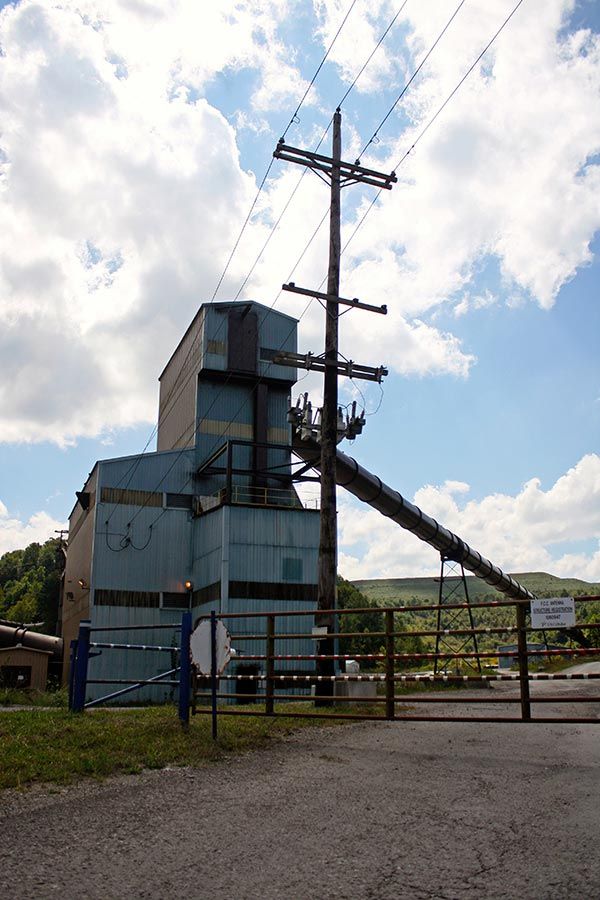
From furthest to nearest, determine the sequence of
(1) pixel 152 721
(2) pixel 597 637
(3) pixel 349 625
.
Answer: (3) pixel 349 625 → (2) pixel 597 637 → (1) pixel 152 721

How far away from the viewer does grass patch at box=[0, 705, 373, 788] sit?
7336 mm

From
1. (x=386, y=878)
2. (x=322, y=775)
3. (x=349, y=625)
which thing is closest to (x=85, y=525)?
(x=322, y=775)

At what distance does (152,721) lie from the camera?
33.4ft

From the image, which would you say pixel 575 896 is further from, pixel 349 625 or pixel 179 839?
pixel 349 625

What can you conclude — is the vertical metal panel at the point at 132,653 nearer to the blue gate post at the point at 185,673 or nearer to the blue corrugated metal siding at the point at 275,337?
the blue corrugated metal siding at the point at 275,337

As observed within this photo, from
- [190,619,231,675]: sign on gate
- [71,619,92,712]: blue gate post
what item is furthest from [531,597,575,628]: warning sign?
[71,619,92,712]: blue gate post

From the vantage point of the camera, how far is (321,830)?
18.2ft

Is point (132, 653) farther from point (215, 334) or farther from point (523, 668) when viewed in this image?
point (523, 668)

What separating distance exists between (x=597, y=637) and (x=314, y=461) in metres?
29.8

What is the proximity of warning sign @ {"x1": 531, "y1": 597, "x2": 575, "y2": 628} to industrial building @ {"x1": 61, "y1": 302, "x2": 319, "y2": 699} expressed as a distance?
2272 centimetres

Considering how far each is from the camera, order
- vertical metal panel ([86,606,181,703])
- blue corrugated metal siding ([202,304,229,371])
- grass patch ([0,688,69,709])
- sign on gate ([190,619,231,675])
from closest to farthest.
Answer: sign on gate ([190,619,231,675]) < grass patch ([0,688,69,709]) < vertical metal panel ([86,606,181,703]) < blue corrugated metal siding ([202,304,229,371])

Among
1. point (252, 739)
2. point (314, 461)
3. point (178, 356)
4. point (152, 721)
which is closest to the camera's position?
point (252, 739)

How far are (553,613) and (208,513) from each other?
93.5 ft

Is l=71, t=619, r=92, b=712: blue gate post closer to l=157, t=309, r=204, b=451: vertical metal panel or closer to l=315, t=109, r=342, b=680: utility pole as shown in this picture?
l=315, t=109, r=342, b=680: utility pole
